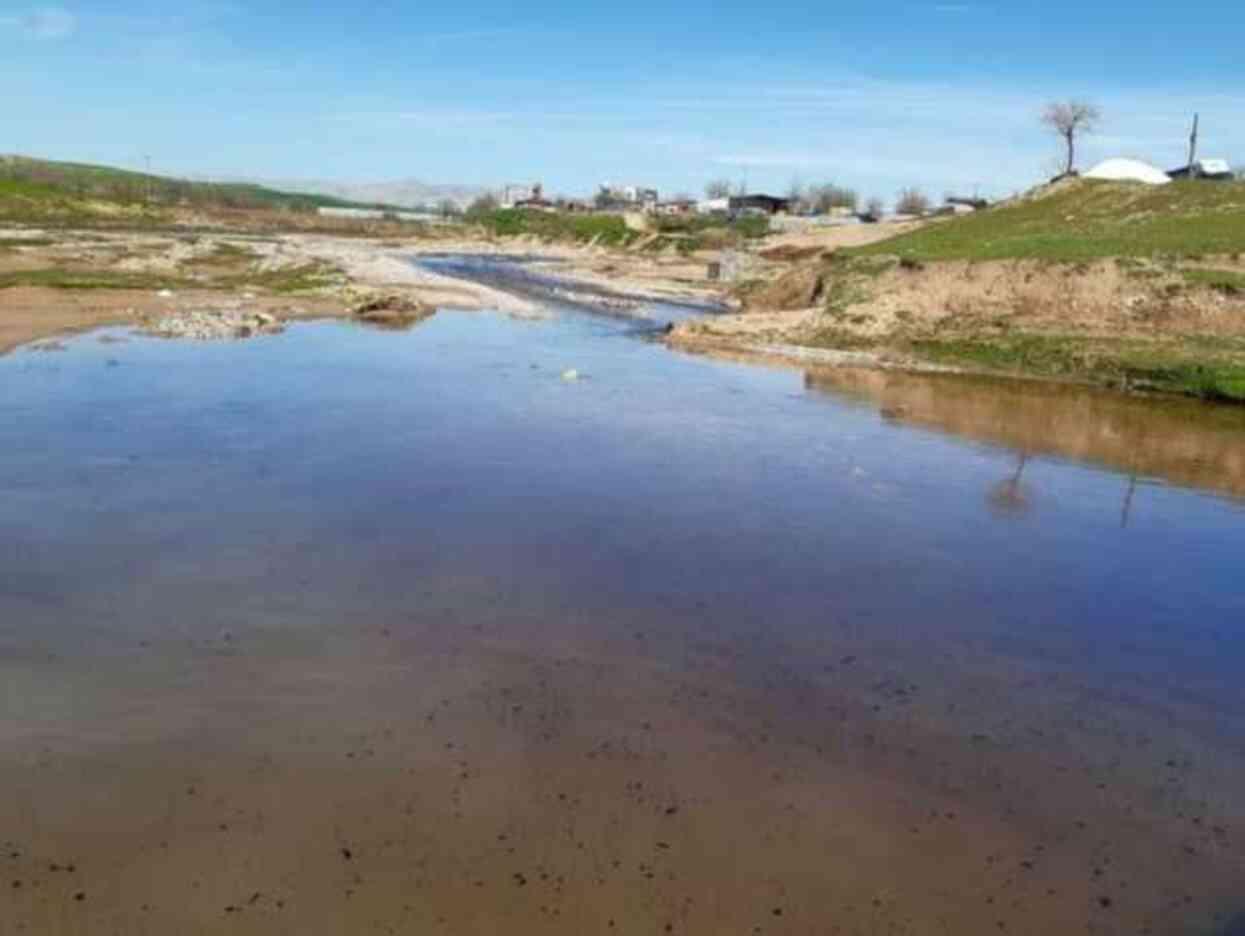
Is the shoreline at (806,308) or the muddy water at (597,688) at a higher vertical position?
the shoreline at (806,308)

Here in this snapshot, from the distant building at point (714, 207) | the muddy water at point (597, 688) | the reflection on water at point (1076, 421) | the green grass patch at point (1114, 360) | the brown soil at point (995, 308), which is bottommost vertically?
the muddy water at point (597, 688)

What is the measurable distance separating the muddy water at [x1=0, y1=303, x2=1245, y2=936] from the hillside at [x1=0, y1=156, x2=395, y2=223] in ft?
313

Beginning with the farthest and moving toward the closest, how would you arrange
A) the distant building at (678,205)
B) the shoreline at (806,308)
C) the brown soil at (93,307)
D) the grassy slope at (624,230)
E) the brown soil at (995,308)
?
1. the distant building at (678,205)
2. the grassy slope at (624,230)
3. the brown soil at (995,308)
4. the shoreline at (806,308)
5. the brown soil at (93,307)

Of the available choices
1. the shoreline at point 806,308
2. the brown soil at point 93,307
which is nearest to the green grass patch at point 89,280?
the shoreline at point 806,308

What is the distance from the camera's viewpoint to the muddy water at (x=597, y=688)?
712 centimetres

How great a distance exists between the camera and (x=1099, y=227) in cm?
4734

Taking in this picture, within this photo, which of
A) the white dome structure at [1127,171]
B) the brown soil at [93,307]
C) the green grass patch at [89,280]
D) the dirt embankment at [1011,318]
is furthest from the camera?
the white dome structure at [1127,171]

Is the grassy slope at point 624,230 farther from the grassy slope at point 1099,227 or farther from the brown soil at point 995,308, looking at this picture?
the brown soil at point 995,308

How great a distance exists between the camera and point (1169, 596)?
13.7 metres

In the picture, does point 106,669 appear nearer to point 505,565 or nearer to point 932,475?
point 505,565

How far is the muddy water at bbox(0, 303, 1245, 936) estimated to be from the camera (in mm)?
7125

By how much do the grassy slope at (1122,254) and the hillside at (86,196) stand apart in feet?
274

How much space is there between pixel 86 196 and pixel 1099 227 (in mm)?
106640

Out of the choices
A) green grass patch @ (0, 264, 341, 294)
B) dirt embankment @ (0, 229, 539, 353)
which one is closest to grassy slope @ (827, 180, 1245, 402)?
dirt embankment @ (0, 229, 539, 353)
